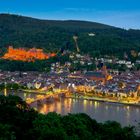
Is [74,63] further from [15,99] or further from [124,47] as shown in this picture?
[15,99]

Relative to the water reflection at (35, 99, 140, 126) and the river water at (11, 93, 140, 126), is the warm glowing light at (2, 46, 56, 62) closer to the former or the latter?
the river water at (11, 93, 140, 126)

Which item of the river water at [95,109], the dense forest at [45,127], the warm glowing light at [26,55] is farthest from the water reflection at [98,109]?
the warm glowing light at [26,55]

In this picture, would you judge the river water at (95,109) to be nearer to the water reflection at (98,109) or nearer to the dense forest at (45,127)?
the water reflection at (98,109)

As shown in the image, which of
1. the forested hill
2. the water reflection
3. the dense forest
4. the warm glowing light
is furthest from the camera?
the forested hill

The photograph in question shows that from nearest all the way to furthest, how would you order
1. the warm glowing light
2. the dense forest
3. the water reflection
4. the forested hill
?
the dense forest, the water reflection, the warm glowing light, the forested hill

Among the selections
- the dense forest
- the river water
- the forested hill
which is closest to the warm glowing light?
the forested hill

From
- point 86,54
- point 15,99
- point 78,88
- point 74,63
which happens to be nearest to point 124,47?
point 86,54
